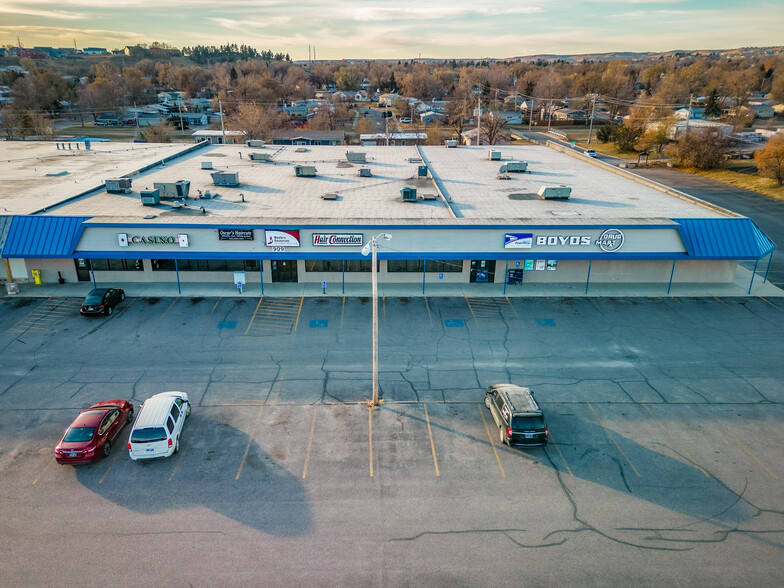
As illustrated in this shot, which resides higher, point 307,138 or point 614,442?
point 307,138

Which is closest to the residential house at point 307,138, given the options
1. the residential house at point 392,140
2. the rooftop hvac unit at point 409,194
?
the residential house at point 392,140

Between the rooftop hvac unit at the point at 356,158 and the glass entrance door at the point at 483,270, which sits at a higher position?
the rooftop hvac unit at the point at 356,158

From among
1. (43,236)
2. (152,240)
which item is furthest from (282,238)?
(43,236)

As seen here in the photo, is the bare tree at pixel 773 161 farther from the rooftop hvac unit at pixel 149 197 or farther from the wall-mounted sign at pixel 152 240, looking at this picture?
the rooftop hvac unit at pixel 149 197

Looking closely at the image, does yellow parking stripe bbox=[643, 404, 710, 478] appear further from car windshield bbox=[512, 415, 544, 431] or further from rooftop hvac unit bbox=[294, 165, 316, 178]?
rooftop hvac unit bbox=[294, 165, 316, 178]

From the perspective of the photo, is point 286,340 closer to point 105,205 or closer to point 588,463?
point 588,463

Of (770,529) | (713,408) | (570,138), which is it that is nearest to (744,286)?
(713,408)

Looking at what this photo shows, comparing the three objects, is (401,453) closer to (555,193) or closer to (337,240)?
(337,240)
